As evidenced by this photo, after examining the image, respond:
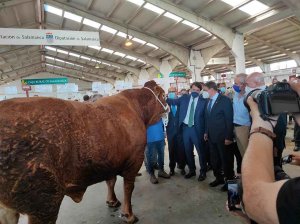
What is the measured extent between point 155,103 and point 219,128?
50.3 inches

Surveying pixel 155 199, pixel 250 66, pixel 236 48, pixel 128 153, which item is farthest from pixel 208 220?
pixel 250 66

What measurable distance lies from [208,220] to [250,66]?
23391 mm

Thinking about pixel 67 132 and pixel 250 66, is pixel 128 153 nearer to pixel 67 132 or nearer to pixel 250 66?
pixel 67 132

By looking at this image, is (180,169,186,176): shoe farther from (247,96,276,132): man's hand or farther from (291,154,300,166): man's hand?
(247,96,276,132): man's hand

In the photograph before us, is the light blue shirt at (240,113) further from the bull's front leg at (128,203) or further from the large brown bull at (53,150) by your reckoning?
the large brown bull at (53,150)

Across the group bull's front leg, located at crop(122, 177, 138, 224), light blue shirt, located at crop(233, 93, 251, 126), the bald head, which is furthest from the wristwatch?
light blue shirt, located at crop(233, 93, 251, 126)

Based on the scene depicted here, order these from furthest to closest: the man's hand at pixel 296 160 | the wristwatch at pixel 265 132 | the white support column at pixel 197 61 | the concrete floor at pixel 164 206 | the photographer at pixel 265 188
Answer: the white support column at pixel 197 61
the concrete floor at pixel 164 206
the man's hand at pixel 296 160
the wristwatch at pixel 265 132
the photographer at pixel 265 188

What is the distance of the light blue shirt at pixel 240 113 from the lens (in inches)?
169

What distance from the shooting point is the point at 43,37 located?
9305 millimetres

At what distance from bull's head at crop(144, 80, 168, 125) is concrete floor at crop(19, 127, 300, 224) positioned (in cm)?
125

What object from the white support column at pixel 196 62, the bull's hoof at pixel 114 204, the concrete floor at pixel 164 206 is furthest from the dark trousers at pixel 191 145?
the white support column at pixel 196 62

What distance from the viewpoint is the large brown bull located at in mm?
1902

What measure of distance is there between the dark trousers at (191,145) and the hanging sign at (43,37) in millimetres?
6267

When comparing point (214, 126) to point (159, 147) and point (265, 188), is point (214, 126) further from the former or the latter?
point (265, 188)
